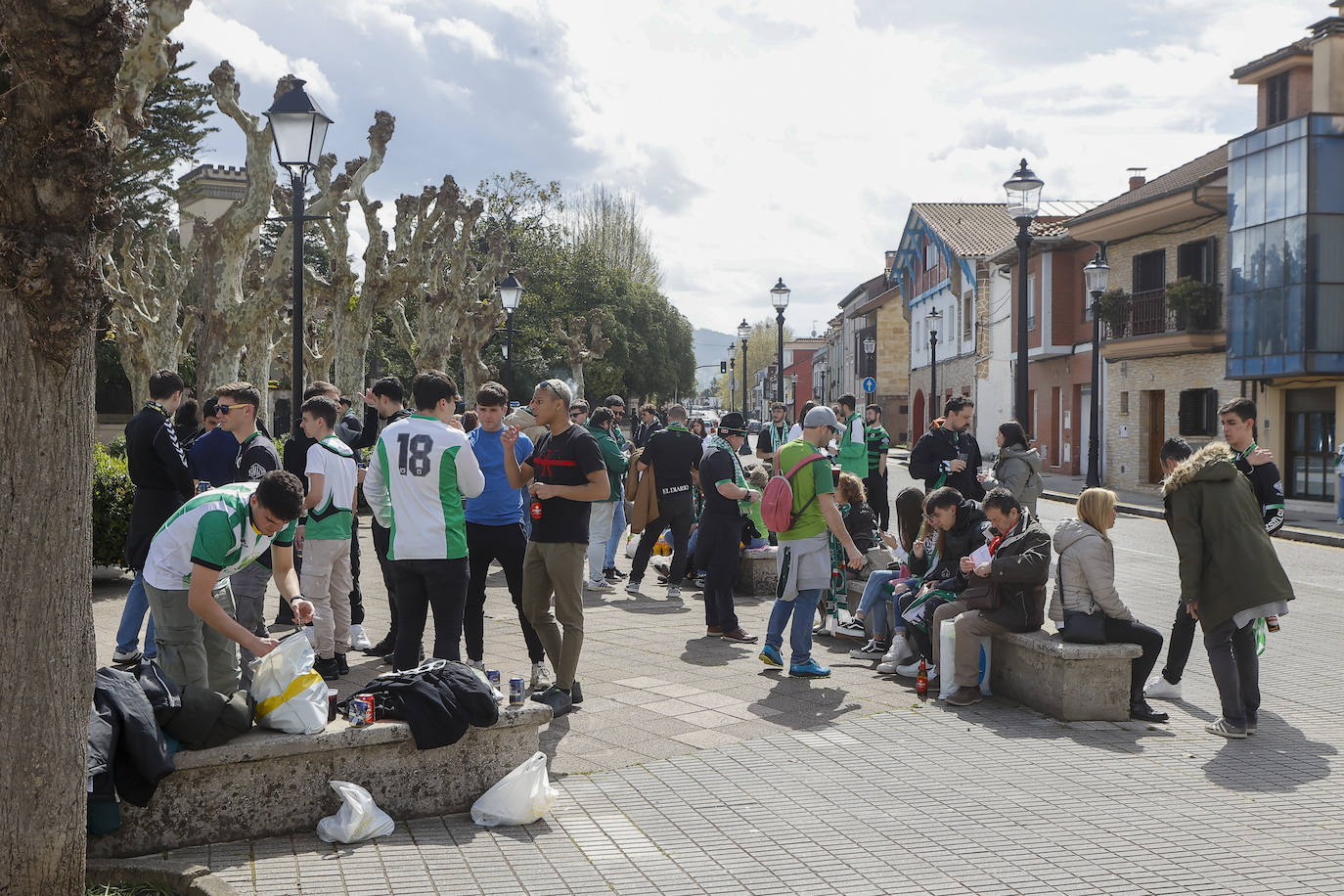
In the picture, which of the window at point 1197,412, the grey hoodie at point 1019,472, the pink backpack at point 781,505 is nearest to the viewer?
the pink backpack at point 781,505

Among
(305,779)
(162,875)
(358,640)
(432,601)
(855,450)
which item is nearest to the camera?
(162,875)

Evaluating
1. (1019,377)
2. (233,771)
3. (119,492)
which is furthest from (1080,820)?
(1019,377)

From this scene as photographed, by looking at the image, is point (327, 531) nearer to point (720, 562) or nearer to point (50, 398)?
point (720, 562)

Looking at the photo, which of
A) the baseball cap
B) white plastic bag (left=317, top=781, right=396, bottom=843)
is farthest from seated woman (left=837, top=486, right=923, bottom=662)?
white plastic bag (left=317, top=781, right=396, bottom=843)

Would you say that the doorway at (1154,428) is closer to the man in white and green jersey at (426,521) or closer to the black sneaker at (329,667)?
the black sneaker at (329,667)

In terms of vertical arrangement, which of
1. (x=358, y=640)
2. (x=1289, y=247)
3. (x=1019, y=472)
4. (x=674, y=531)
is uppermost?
(x=1289, y=247)

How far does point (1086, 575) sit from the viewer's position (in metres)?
6.65

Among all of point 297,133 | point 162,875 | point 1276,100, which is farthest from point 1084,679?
point 1276,100

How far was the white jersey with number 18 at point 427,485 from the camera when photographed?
234 inches

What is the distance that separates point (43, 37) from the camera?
10.4 ft

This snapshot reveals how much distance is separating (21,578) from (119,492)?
818 cm

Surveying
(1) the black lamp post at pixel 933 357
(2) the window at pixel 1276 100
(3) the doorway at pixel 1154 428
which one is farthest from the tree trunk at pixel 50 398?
(1) the black lamp post at pixel 933 357

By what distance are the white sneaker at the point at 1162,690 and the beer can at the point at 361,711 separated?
478 cm

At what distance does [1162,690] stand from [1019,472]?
3.59m
